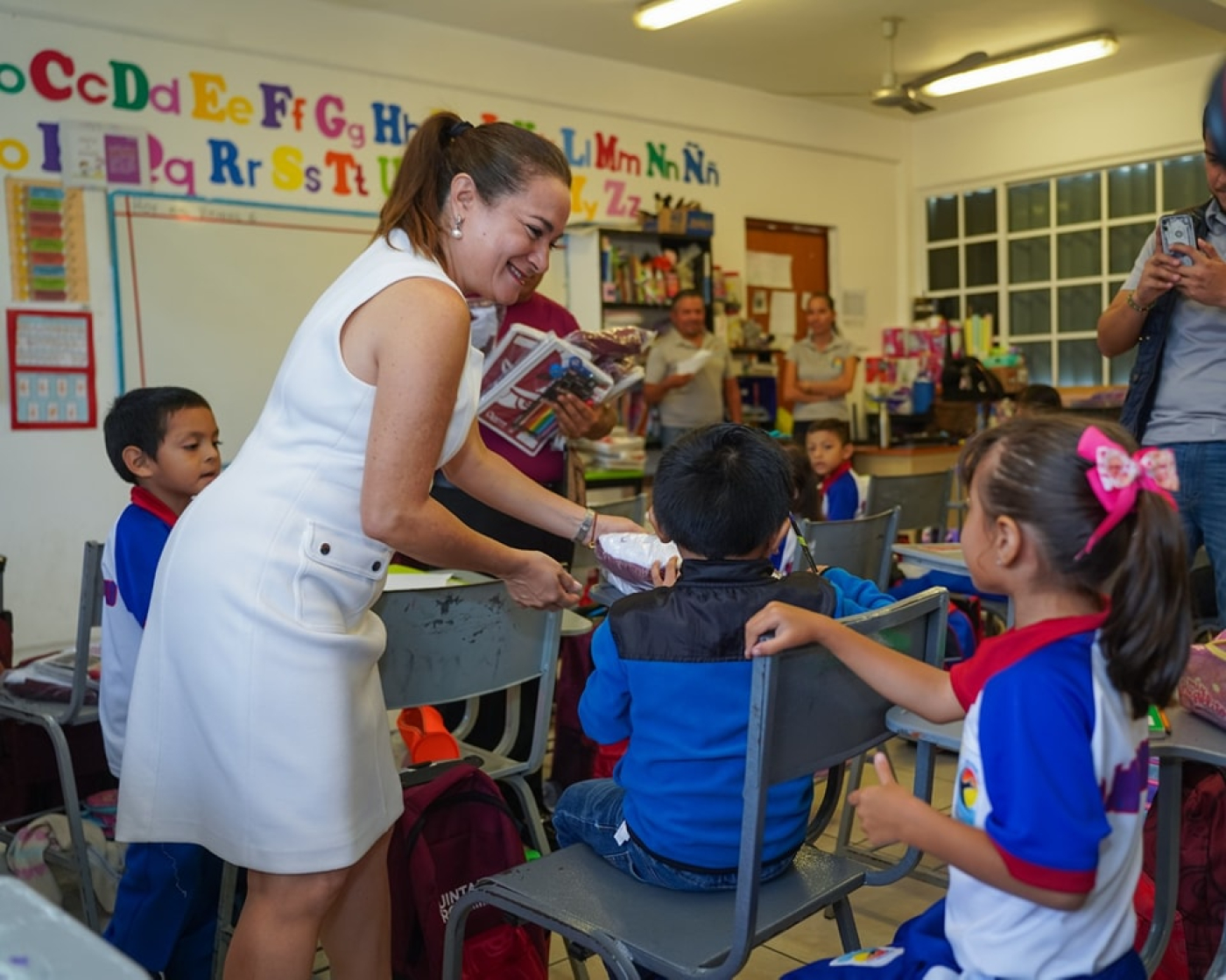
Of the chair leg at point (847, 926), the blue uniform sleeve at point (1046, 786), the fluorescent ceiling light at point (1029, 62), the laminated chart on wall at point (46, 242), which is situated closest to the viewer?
the blue uniform sleeve at point (1046, 786)

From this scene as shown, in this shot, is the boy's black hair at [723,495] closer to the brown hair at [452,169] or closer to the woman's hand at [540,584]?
the woman's hand at [540,584]

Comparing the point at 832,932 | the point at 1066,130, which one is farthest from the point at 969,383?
the point at 832,932

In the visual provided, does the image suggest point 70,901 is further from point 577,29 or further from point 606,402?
point 577,29

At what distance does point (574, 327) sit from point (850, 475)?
4.89 feet

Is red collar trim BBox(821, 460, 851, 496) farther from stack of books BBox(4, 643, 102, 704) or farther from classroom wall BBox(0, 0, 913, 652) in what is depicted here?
classroom wall BBox(0, 0, 913, 652)

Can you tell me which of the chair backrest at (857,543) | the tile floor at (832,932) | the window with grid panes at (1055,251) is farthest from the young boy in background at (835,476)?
the window with grid panes at (1055,251)

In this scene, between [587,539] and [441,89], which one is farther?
[441,89]

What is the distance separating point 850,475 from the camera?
4.00 metres

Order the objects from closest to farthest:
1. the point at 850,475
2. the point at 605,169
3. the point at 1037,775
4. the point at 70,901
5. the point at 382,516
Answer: the point at 1037,775 < the point at 382,516 < the point at 70,901 < the point at 850,475 < the point at 605,169

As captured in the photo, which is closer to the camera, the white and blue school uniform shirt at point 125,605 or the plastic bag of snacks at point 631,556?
the plastic bag of snacks at point 631,556

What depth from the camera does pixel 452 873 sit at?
5.83 ft

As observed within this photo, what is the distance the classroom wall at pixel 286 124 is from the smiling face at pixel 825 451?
2.74 metres

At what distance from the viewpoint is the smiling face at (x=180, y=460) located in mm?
2295

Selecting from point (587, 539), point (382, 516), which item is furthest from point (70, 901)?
point (382, 516)
